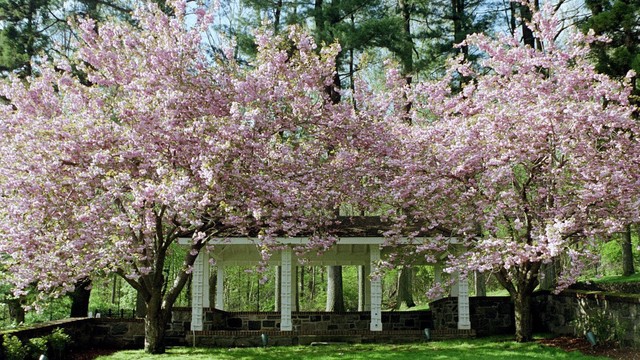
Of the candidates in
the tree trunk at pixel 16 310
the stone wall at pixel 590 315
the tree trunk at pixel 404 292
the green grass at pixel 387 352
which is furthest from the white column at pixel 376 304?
the tree trunk at pixel 404 292

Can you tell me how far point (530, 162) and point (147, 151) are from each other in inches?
270

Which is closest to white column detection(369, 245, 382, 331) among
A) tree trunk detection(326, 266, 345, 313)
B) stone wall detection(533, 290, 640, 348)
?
stone wall detection(533, 290, 640, 348)

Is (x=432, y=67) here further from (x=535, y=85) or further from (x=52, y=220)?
(x=52, y=220)

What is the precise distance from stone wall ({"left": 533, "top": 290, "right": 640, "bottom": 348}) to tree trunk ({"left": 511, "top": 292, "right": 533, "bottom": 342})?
1.15m

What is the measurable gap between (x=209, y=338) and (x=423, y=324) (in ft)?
19.2

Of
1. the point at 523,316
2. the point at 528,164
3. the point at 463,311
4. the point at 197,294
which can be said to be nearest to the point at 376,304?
the point at 463,311

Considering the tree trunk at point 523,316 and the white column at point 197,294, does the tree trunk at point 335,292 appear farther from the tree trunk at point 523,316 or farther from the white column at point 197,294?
the tree trunk at point 523,316

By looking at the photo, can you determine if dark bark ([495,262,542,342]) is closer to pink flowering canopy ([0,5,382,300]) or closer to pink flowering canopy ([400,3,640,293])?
pink flowering canopy ([400,3,640,293])

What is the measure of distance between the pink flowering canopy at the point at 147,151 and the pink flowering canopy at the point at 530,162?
217 centimetres

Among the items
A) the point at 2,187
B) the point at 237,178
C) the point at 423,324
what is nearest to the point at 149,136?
the point at 237,178

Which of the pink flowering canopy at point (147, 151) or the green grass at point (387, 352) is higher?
the pink flowering canopy at point (147, 151)

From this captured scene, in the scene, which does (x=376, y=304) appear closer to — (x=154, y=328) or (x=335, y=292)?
(x=154, y=328)

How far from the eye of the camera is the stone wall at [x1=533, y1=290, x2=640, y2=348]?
9.73m

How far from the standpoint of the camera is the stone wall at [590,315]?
9734mm
